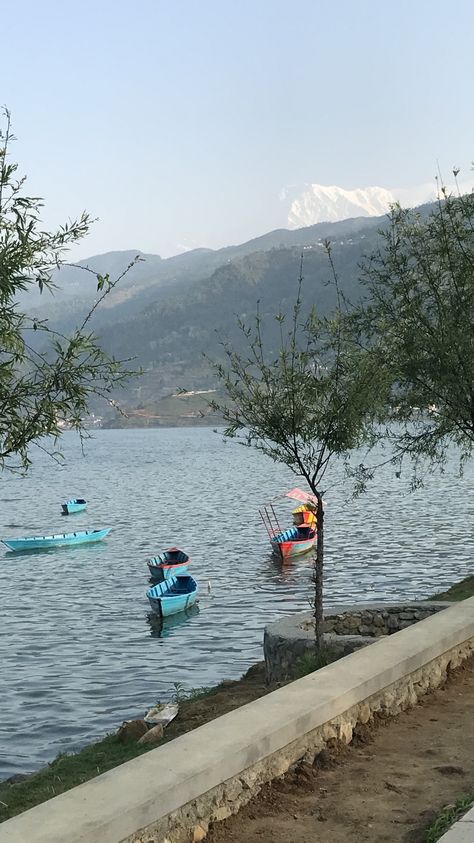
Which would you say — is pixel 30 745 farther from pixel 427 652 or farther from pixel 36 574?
pixel 36 574

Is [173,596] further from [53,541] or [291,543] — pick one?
A: [53,541]

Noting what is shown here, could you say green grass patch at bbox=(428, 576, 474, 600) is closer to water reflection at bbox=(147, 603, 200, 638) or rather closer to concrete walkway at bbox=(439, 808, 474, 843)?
water reflection at bbox=(147, 603, 200, 638)

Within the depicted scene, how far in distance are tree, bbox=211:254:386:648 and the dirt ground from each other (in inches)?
279

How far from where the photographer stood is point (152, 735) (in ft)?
54.5

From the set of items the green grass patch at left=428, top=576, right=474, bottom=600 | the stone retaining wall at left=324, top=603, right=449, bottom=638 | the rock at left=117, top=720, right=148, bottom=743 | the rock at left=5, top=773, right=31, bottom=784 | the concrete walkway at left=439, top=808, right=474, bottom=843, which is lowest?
the rock at left=5, top=773, right=31, bottom=784

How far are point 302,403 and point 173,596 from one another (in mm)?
21340

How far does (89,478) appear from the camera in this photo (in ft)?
427

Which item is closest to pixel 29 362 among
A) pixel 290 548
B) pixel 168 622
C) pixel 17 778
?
pixel 17 778

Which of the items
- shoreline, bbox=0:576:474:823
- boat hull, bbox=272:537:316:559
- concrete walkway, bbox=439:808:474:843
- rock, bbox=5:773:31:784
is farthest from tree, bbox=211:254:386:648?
boat hull, bbox=272:537:316:559

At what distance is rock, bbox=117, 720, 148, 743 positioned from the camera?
57.9 ft

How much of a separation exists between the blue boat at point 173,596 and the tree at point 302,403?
19948mm

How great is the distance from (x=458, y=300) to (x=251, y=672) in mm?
10439

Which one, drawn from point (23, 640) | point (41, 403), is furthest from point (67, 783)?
point (23, 640)

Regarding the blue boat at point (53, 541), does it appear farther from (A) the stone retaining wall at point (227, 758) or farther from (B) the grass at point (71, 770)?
(A) the stone retaining wall at point (227, 758)
